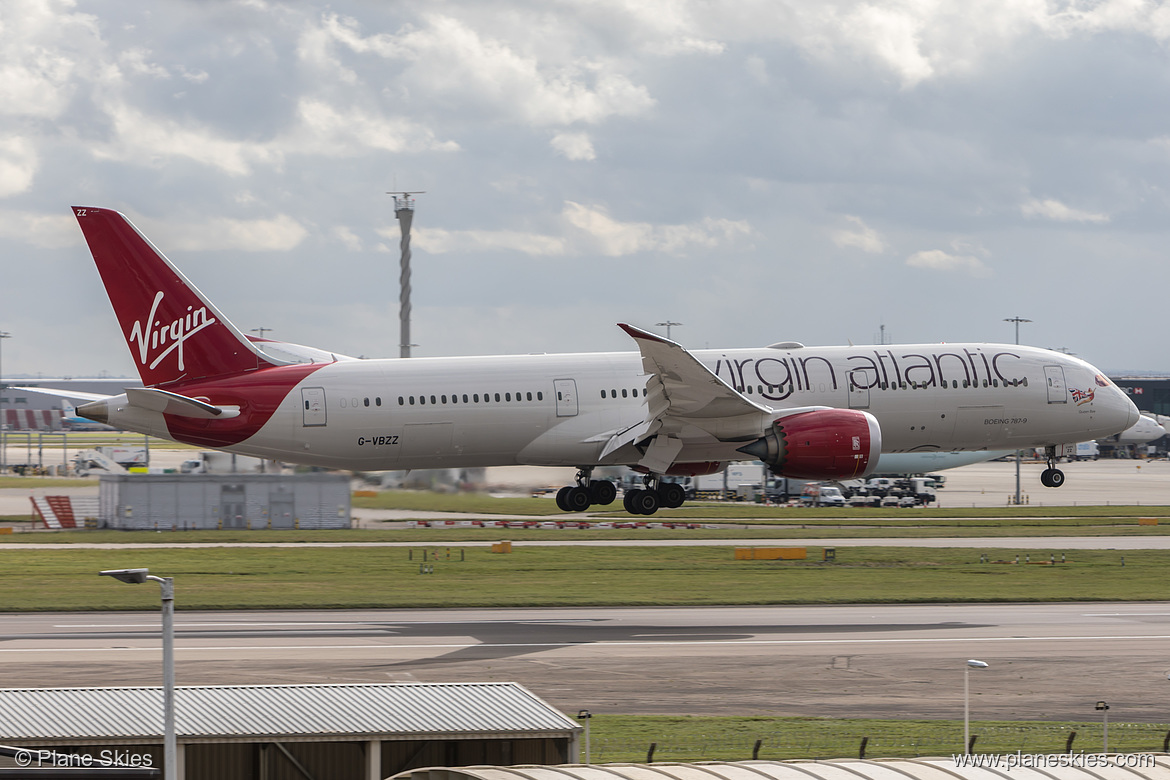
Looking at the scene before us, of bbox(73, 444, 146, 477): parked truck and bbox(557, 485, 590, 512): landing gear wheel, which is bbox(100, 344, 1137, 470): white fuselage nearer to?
bbox(557, 485, 590, 512): landing gear wheel

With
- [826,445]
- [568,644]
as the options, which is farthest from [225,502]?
[826,445]

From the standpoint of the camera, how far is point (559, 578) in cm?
5759

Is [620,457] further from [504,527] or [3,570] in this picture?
[504,527]

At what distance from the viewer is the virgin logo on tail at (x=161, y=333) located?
154 feet

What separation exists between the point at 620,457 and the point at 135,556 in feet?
93.7

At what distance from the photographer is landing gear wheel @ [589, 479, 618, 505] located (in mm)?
51281

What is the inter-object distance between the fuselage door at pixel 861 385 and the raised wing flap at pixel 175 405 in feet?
71.9

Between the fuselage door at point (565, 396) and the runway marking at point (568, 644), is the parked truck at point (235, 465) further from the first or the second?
the runway marking at point (568, 644)

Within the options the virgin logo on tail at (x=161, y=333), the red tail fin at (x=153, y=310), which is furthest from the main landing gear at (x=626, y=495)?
the virgin logo on tail at (x=161, y=333)

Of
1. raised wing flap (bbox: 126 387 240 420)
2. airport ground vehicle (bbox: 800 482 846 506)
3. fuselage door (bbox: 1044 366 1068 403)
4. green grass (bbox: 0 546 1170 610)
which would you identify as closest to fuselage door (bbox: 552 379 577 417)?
green grass (bbox: 0 546 1170 610)

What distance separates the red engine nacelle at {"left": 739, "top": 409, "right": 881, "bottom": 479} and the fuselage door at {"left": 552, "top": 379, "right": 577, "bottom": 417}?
726 cm

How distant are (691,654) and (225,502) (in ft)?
175

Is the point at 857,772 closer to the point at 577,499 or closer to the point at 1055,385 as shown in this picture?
the point at 577,499

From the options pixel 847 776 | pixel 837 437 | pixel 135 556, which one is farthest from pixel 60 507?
pixel 847 776
